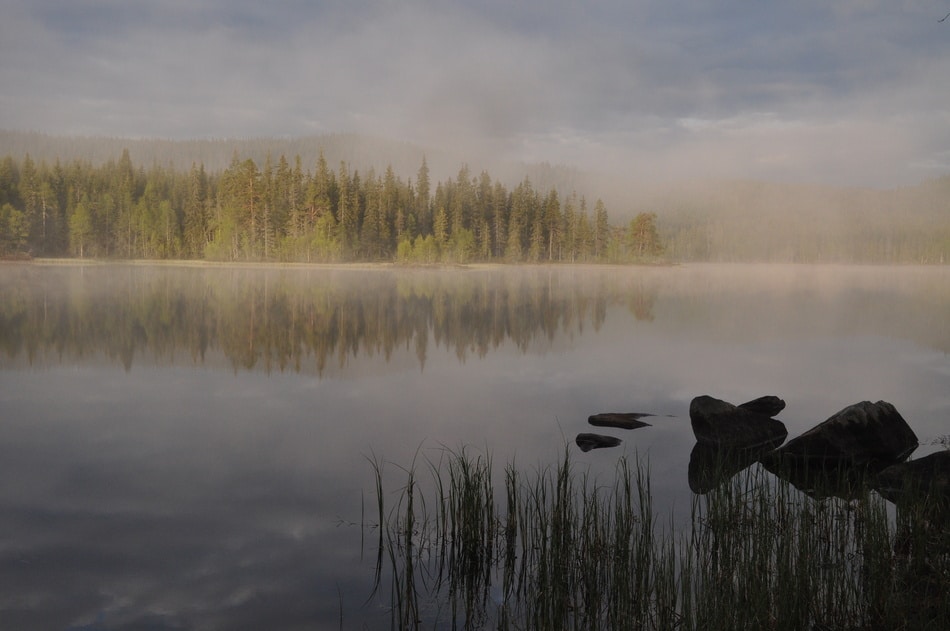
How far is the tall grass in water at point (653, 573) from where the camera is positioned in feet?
19.0

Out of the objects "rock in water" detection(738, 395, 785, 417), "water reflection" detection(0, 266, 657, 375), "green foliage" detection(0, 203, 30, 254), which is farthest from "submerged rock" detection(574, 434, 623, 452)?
"green foliage" detection(0, 203, 30, 254)

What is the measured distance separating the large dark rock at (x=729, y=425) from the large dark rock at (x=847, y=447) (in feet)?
3.50

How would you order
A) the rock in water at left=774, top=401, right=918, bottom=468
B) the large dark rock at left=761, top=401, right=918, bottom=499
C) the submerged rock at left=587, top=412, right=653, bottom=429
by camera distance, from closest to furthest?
the large dark rock at left=761, top=401, right=918, bottom=499
the rock in water at left=774, top=401, right=918, bottom=468
the submerged rock at left=587, top=412, right=653, bottom=429

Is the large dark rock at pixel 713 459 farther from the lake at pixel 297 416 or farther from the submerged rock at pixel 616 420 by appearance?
the submerged rock at pixel 616 420

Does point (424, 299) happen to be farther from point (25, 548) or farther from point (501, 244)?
point (501, 244)

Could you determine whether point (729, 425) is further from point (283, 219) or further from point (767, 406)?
point (283, 219)

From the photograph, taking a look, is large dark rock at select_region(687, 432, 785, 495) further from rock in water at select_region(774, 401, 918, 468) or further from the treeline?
the treeline

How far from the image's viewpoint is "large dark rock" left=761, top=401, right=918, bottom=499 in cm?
1092

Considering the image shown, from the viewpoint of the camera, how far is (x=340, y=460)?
11.4m

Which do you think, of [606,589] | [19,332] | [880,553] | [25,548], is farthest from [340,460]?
[19,332]

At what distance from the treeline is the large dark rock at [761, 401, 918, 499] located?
98.7 meters

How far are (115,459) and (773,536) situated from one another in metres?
9.71

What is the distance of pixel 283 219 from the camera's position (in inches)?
4311

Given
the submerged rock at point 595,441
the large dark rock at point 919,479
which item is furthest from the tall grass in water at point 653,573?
the submerged rock at point 595,441
